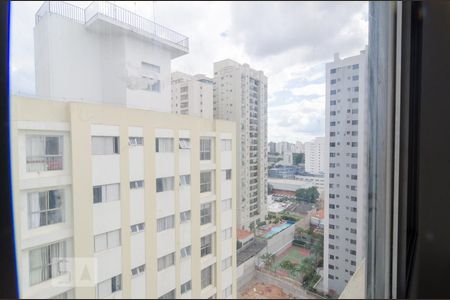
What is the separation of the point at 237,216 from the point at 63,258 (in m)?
0.89

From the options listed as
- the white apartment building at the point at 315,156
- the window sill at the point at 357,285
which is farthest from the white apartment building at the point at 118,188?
the window sill at the point at 357,285

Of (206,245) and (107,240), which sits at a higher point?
(107,240)

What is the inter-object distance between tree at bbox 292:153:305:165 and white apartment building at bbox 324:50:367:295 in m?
0.11

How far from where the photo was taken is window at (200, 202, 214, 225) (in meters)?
1.41

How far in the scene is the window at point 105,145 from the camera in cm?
108

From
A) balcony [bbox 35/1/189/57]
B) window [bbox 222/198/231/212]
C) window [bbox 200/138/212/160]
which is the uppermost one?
balcony [bbox 35/1/189/57]

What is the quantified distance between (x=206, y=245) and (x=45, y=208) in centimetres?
88

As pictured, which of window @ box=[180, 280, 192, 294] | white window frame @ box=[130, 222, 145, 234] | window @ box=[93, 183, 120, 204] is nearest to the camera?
window @ box=[93, 183, 120, 204]

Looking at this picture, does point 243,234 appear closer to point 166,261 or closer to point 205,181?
point 205,181

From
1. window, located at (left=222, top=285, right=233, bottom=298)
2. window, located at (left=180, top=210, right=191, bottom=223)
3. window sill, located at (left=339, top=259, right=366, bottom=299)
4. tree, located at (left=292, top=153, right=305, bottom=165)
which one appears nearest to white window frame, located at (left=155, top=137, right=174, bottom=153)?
window, located at (left=180, top=210, right=191, bottom=223)

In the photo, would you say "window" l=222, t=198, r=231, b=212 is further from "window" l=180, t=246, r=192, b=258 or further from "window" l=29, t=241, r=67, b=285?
"window" l=29, t=241, r=67, b=285

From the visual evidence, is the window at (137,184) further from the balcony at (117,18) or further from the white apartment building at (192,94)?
the balcony at (117,18)

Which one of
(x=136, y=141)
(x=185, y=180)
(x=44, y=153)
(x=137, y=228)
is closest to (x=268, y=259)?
(x=185, y=180)

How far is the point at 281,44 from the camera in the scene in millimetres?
1156
